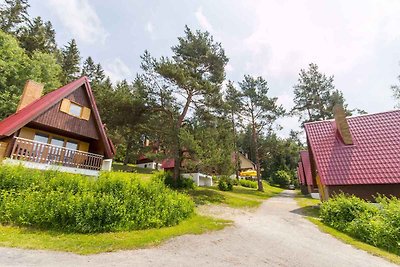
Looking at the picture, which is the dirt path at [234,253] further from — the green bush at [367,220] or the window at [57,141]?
the window at [57,141]

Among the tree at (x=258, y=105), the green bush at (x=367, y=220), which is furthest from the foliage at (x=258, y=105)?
the green bush at (x=367, y=220)

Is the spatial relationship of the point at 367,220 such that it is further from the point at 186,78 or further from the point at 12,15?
the point at 12,15

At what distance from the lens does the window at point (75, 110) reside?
56.2 feet

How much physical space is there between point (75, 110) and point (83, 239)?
12.9 m

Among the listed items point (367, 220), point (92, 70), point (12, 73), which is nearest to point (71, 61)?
point (92, 70)

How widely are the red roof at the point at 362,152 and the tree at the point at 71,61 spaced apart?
49.9 metres

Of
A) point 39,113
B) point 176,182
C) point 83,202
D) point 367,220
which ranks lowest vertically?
point 367,220

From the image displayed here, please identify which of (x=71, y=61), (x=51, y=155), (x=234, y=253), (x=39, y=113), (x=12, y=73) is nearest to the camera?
(x=234, y=253)

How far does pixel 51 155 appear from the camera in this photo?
593 inches

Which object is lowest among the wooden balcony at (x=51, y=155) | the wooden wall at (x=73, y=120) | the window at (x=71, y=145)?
the wooden balcony at (x=51, y=155)

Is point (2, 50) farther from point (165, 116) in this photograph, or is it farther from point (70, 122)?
point (165, 116)

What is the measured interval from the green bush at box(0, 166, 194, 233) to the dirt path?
2027 millimetres

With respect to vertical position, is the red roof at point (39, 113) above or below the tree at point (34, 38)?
below

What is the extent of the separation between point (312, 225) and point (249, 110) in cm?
2409
